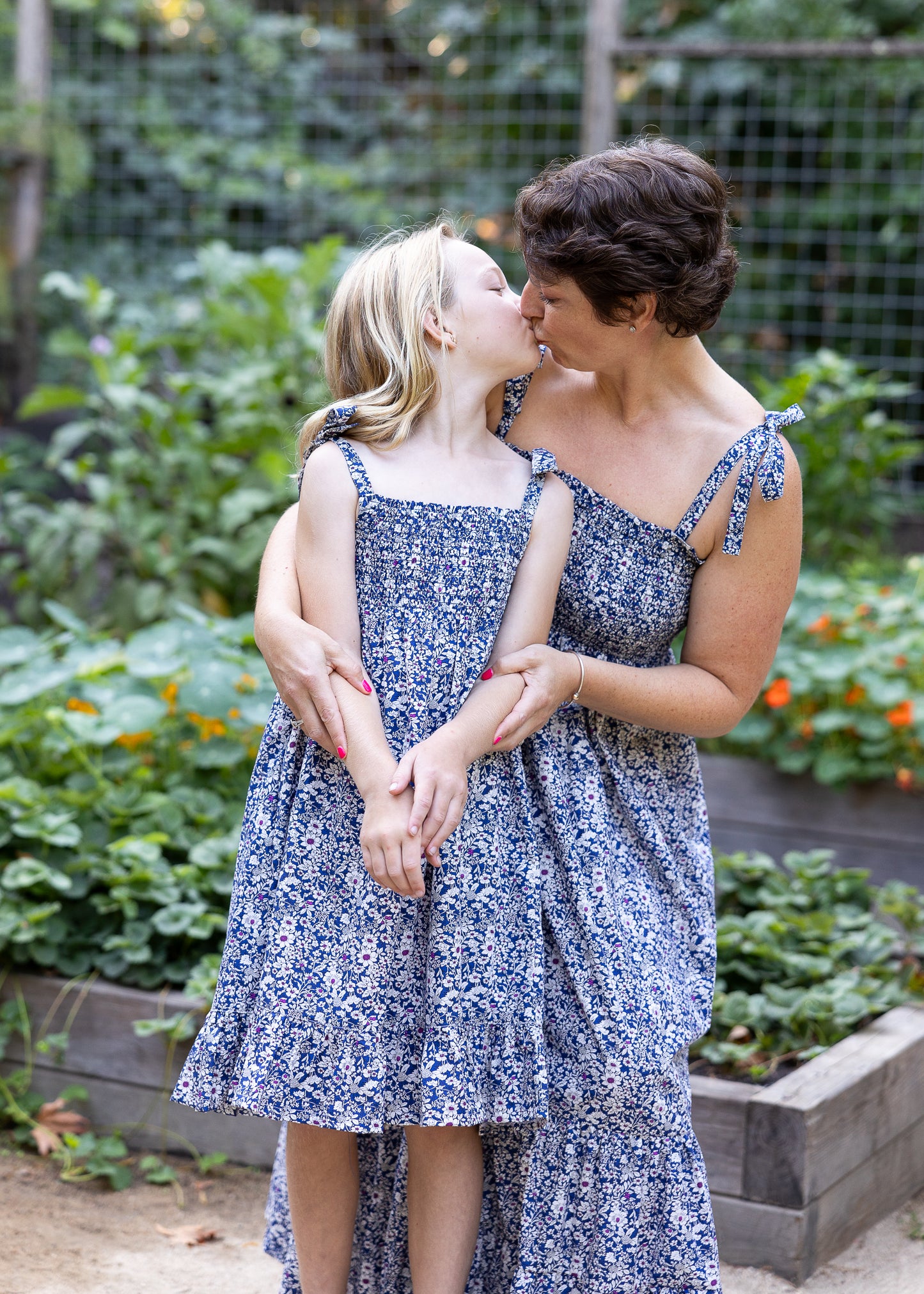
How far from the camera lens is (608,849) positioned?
159cm

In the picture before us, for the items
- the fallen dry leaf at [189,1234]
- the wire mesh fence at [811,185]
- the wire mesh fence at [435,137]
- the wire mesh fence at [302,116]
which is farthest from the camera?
the wire mesh fence at [302,116]

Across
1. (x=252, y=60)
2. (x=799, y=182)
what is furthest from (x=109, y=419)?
(x=799, y=182)

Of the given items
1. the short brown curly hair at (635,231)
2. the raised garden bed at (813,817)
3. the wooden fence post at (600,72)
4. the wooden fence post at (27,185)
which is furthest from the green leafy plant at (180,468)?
the short brown curly hair at (635,231)

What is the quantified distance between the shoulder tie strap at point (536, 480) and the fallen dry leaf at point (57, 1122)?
4.62ft

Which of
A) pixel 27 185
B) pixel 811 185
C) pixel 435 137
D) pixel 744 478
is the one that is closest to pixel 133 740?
pixel 744 478

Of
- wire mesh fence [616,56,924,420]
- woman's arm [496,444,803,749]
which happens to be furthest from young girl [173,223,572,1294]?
wire mesh fence [616,56,924,420]

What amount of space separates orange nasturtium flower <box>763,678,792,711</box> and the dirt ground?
3.85ft

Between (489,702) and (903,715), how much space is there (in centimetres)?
183

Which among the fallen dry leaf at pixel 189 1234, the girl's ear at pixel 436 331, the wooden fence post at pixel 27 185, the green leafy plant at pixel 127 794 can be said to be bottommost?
the fallen dry leaf at pixel 189 1234

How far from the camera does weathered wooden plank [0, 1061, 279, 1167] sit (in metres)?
2.26

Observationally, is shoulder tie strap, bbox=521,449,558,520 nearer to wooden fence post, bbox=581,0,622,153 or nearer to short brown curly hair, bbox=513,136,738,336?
short brown curly hair, bbox=513,136,738,336

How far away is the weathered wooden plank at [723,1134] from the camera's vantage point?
1.93 metres

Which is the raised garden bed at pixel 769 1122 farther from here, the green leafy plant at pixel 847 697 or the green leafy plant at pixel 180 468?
the green leafy plant at pixel 180 468

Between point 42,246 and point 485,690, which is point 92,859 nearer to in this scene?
point 485,690
